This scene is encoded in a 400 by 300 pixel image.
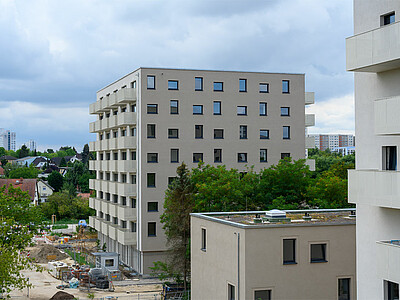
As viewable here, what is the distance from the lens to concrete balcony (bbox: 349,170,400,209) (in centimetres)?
1897

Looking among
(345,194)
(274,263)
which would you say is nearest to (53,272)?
(345,194)

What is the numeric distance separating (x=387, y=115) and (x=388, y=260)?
5298mm

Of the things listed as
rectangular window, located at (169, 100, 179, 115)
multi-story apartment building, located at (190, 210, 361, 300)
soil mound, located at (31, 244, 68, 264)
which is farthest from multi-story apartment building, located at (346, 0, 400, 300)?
soil mound, located at (31, 244, 68, 264)

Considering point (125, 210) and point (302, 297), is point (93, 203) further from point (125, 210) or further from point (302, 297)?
point (302, 297)

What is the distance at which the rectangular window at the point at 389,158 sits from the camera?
68.5ft

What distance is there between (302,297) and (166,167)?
3101cm

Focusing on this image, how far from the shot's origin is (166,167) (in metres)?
57.0

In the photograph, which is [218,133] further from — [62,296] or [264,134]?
[62,296]

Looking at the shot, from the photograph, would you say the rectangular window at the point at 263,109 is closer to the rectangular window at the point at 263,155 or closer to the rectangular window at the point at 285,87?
the rectangular window at the point at 285,87

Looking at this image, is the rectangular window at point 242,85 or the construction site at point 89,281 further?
the rectangular window at point 242,85

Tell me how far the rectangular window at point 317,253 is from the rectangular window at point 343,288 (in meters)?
1.55

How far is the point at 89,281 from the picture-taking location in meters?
50.0

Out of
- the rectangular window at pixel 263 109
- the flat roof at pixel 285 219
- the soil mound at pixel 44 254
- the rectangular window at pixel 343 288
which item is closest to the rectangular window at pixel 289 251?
the flat roof at pixel 285 219

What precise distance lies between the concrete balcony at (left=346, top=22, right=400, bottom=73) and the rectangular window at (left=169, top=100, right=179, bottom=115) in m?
36.9
